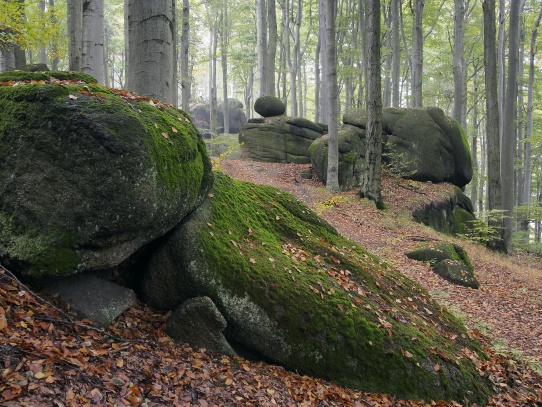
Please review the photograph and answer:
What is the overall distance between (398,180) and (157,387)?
1564cm

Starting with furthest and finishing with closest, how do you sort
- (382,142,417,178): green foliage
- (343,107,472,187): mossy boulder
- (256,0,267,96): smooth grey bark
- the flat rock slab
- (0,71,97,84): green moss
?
(256,0,267,96): smooth grey bark, (343,107,472,187): mossy boulder, (382,142,417,178): green foliage, (0,71,97,84): green moss, the flat rock slab

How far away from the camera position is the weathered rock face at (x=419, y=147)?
17297 mm

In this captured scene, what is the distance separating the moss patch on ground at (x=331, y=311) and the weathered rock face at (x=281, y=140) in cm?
1500

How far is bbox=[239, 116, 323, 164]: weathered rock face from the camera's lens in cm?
2072

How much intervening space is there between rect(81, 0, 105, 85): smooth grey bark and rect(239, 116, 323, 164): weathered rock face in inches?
523

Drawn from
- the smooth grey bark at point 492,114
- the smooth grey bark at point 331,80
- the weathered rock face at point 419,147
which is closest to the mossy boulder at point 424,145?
the weathered rock face at point 419,147

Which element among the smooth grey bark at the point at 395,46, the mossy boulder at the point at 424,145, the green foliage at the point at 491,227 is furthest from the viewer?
the smooth grey bark at the point at 395,46

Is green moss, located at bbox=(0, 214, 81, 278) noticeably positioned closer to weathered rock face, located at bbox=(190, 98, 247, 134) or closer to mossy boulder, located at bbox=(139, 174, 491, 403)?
mossy boulder, located at bbox=(139, 174, 491, 403)

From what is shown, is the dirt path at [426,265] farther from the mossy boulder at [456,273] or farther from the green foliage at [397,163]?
the green foliage at [397,163]

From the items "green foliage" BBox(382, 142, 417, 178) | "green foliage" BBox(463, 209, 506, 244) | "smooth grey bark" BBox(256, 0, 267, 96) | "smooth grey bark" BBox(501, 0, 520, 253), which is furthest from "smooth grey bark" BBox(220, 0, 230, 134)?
"green foliage" BBox(463, 209, 506, 244)

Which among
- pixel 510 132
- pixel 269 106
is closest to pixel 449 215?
pixel 510 132

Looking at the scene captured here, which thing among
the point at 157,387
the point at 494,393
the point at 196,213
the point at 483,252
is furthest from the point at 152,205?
the point at 483,252

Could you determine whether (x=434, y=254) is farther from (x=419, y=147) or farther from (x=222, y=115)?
(x=222, y=115)

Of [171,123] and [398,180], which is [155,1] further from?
[398,180]
